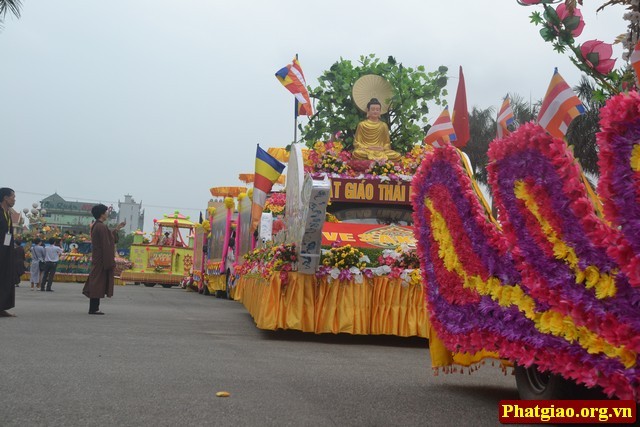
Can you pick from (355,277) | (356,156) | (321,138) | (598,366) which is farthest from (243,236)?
(598,366)

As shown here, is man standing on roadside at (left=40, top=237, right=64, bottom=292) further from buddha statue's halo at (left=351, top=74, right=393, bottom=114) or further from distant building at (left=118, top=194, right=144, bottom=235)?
distant building at (left=118, top=194, right=144, bottom=235)

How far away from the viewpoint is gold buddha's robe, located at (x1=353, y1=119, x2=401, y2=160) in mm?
12719

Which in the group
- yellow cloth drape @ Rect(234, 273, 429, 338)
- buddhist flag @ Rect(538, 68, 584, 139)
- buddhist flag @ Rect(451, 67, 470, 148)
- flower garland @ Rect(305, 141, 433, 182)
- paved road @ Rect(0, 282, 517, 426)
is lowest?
paved road @ Rect(0, 282, 517, 426)

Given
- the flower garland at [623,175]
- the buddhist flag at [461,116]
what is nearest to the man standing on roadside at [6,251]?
the buddhist flag at [461,116]

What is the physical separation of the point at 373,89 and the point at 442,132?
8012mm

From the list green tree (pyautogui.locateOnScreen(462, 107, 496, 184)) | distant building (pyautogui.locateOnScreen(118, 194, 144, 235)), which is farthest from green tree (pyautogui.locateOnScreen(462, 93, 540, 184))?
distant building (pyautogui.locateOnScreen(118, 194, 144, 235))

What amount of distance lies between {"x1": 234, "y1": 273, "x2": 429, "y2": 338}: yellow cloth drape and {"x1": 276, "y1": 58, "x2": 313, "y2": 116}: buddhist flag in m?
5.02

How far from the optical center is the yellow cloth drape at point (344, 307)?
9680mm

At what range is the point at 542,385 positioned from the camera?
490cm

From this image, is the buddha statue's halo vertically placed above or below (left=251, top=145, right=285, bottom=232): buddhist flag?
above

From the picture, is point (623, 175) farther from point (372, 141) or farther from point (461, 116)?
point (372, 141)

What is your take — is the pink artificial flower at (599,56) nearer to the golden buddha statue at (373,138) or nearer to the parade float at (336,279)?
the parade float at (336,279)

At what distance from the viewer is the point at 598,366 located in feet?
12.1

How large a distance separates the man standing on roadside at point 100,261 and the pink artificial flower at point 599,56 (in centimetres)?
943
